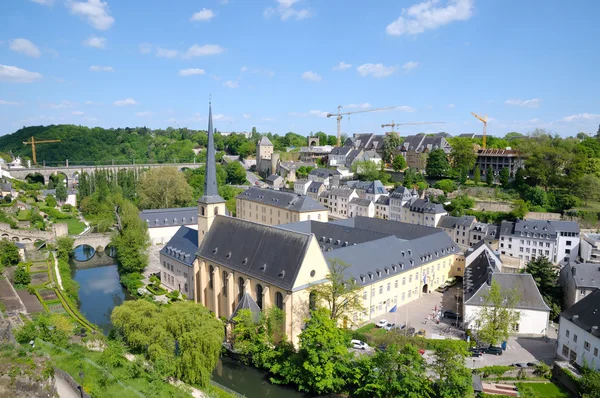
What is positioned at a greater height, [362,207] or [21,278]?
[362,207]

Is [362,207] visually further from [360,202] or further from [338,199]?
[338,199]

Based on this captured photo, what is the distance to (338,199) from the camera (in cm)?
8094

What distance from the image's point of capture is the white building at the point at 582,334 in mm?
28516

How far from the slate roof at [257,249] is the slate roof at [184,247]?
120 inches

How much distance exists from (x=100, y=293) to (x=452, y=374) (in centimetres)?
3854

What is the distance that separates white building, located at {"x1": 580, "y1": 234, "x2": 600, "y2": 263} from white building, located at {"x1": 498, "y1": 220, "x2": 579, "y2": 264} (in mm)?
921

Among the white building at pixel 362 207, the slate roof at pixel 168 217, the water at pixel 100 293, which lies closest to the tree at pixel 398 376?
the water at pixel 100 293

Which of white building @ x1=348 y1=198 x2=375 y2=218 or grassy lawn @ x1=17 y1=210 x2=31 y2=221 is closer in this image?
grassy lawn @ x1=17 y1=210 x2=31 y2=221

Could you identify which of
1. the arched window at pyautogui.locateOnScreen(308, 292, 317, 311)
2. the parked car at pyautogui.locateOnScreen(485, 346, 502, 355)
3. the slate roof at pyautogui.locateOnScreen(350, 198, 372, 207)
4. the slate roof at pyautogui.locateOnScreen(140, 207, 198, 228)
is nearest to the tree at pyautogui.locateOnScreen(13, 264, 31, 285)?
the slate roof at pyautogui.locateOnScreen(140, 207, 198, 228)

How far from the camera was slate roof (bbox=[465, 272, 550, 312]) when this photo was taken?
3522 centimetres

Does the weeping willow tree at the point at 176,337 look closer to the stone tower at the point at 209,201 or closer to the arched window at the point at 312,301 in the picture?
the arched window at the point at 312,301

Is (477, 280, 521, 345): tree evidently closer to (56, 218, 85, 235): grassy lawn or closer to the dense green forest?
(56, 218, 85, 235): grassy lawn

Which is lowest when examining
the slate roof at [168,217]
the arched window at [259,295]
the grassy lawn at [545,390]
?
the grassy lawn at [545,390]

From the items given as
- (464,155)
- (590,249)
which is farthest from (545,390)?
(464,155)
